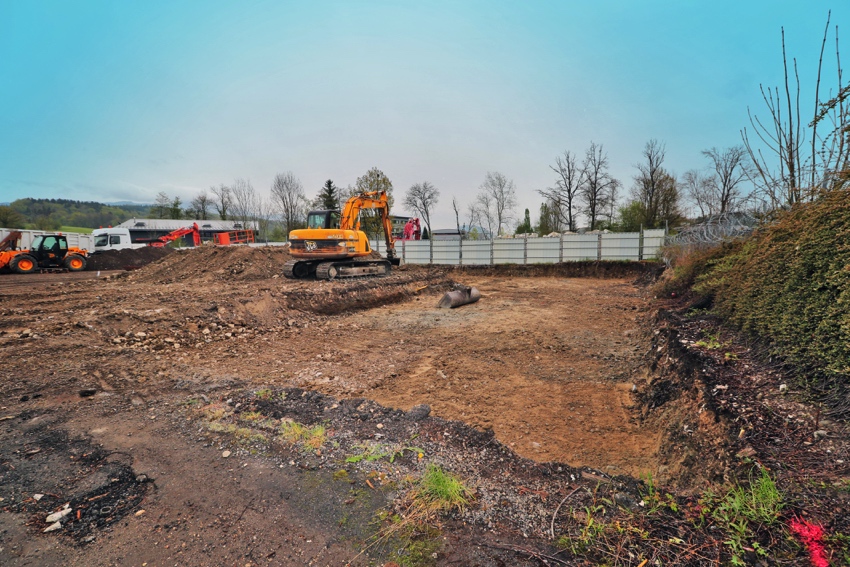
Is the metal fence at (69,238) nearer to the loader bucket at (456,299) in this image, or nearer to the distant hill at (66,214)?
the loader bucket at (456,299)

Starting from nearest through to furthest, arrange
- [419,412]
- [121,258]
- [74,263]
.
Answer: [419,412] < [74,263] < [121,258]

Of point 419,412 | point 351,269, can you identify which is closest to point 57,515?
point 419,412

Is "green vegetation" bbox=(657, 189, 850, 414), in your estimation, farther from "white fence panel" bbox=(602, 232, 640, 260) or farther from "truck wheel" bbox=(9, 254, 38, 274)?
"truck wheel" bbox=(9, 254, 38, 274)

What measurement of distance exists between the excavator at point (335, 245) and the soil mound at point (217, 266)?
2.68 meters

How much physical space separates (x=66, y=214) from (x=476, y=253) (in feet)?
271

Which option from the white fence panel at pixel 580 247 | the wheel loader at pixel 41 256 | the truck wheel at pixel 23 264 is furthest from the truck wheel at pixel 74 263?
the white fence panel at pixel 580 247

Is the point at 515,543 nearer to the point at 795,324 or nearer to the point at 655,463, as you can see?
the point at 655,463

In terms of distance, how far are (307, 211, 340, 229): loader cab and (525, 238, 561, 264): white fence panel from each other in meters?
12.4

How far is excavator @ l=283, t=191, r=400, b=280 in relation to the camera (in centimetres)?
1315

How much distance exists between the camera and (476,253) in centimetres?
2330

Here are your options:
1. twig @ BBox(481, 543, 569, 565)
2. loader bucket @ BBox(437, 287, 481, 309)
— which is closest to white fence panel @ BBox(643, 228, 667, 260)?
loader bucket @ BBox(437, 287, 481, 309)

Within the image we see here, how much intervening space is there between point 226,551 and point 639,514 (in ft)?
8.35

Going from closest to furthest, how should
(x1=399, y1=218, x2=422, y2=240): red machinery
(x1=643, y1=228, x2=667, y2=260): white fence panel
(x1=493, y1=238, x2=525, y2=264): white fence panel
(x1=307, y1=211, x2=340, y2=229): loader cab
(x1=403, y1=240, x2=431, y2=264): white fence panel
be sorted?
(x1=307, y1=211, x2=340, y2=229): loader cab → (x1=643, y1=228, x2=667, y2=260): white fence panel → (x1=493, y1=238, x2=525, y2=264): white fence panel → (x1=403, y1=240, x2=431, y2=264): white fence panel → (x1=399, y1=218, x2=422, y2=240): red machinery

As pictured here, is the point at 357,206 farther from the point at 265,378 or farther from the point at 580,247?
the point at 580,247
